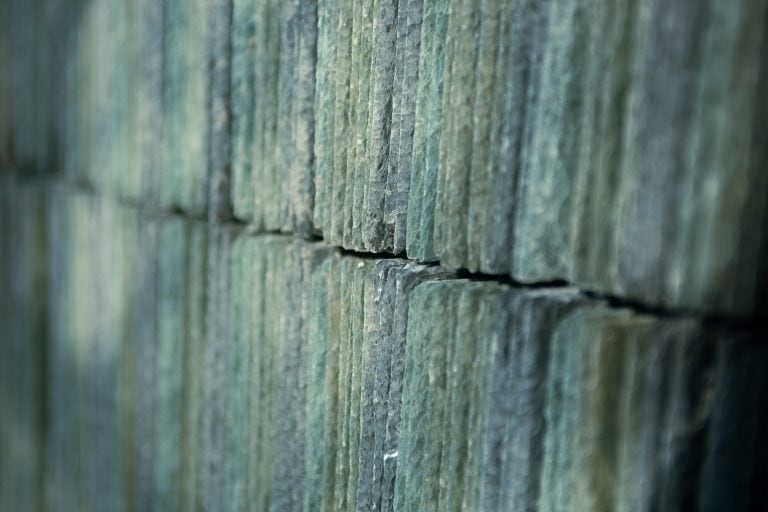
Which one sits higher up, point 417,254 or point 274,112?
point 274,112

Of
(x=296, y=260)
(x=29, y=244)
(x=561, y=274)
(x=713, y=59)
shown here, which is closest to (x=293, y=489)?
(x=296, y=260)

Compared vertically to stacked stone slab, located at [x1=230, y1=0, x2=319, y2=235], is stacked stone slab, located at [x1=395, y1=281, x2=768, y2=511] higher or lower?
lower

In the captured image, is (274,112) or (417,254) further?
(274,112)

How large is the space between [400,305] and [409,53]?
30 centimetres

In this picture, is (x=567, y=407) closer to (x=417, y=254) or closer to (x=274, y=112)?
(x=417, y=254)

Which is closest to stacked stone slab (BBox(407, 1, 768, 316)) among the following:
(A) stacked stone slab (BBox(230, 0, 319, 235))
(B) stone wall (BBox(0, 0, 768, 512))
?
(B) stone wall (BBox(0, 0, 768, 512))

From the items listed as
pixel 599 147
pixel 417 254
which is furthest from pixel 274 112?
pixel 599 147

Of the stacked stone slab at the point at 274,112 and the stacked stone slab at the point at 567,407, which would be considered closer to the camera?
Result: the stacked stone slab at the point at 567,407

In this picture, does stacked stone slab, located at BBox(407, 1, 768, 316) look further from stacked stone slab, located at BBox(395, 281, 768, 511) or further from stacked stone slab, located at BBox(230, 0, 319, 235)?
stacked stone slab, located at BBox(230, 0, 319, 235)

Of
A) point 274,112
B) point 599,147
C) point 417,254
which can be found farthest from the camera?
point 274,112

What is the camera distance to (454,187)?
0.98 meters

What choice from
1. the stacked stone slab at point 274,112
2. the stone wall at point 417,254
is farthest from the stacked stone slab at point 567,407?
the stacked stone slab at point 274,112

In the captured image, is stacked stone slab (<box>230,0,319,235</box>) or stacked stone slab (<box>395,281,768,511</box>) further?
stacked stone slab (<box>230,0,319,235</box>)

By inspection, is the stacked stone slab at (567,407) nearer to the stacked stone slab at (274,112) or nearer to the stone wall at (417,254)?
the stone wall at (417,254)
